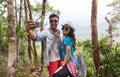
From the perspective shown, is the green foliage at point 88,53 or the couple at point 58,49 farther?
the green foliage at point 88,53

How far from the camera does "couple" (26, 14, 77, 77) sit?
17.5 feet

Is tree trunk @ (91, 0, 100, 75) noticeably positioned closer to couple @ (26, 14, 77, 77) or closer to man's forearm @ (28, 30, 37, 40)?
couple @ (26, 14, 77, 77)

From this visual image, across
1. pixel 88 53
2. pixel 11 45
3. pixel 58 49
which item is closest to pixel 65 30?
pixel 58 49

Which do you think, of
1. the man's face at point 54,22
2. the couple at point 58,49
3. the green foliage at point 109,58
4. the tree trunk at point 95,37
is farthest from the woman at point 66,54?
the tree trunk at point 95,37

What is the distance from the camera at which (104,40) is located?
1335 cm

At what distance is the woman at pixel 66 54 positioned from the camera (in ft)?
17.4

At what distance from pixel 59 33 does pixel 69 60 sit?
1.51ft

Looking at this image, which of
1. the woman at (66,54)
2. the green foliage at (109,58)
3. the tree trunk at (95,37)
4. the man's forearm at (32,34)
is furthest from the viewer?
the tree trunk at (95,37)

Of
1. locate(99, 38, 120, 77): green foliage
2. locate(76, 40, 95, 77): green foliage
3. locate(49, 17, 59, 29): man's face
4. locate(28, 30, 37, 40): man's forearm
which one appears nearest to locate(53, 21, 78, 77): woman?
locate(49, 17, 59, 29): man's face

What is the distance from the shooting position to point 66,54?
527 centimetres

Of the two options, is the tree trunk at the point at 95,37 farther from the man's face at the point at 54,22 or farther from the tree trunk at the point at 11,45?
the man's face at the point at 54,22

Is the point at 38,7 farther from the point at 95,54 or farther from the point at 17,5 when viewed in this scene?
the point at 95,54

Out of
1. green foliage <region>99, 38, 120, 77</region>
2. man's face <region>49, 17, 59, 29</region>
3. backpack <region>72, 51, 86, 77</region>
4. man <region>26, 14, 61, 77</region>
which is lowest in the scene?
green foliage <region>99, 38, 120, 77</region>

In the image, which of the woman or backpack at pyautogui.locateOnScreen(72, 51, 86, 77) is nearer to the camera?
the woman
